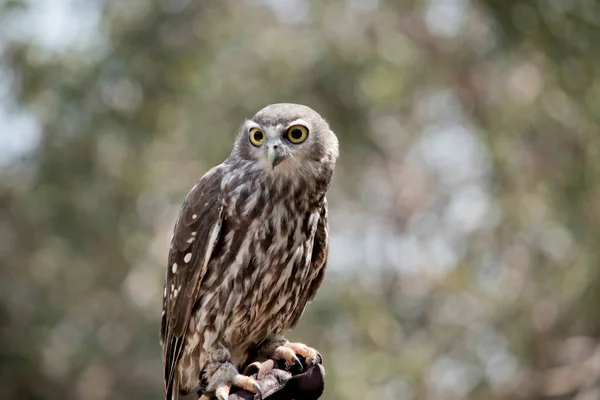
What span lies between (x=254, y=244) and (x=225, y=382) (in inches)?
24.0

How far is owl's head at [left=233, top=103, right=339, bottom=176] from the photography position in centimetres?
436

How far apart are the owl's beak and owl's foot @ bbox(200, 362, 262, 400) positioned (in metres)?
0.87

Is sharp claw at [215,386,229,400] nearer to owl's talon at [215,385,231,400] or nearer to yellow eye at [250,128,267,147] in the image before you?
owl's talon at [215,385,231,400]

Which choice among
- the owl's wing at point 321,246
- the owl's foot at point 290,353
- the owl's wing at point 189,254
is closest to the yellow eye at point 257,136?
the owl's wing at point 189,254

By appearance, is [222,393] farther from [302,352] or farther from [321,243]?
[321,243]

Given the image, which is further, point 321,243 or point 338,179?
point 338,179

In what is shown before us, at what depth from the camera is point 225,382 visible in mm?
4121

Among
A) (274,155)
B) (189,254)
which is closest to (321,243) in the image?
(274,155)

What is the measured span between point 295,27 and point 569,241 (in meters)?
4.53

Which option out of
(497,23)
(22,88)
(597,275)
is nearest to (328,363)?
(597,275)

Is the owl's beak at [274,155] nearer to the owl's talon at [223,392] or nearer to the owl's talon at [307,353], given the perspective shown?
the owl's talon at [307,353]

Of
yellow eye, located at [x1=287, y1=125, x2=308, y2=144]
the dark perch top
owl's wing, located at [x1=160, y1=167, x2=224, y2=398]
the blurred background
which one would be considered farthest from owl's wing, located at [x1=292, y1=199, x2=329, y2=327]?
the blurred background

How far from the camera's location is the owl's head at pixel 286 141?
436 cm

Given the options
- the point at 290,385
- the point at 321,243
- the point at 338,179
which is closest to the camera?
the point at 290,385
